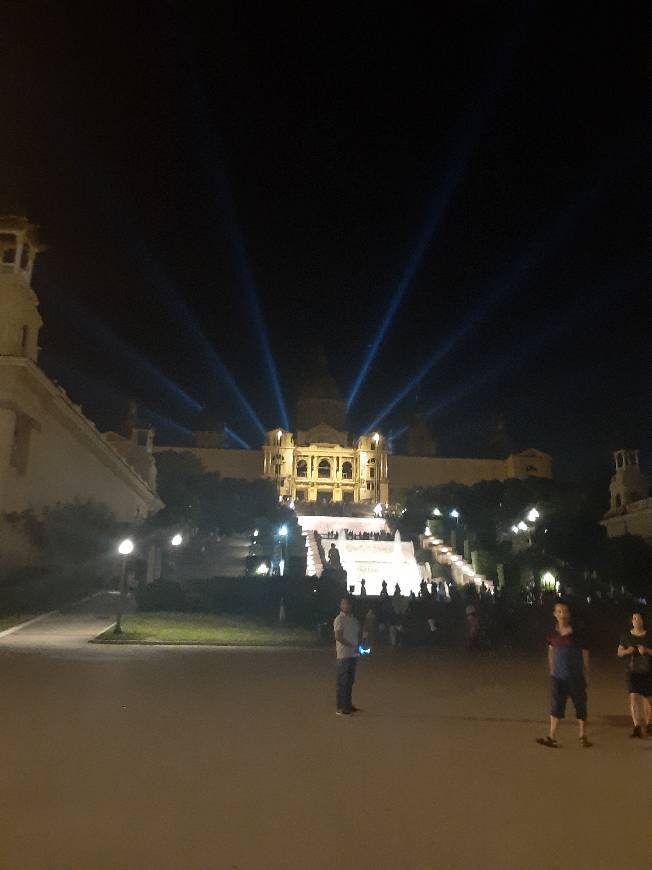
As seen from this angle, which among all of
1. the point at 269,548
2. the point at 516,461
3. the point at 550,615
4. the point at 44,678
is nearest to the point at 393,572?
the point at 269,548

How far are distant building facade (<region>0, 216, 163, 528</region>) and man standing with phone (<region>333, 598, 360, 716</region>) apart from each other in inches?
805

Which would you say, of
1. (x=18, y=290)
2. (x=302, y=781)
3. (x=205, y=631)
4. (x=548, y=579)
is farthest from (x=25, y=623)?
A: (x=548, y=579)

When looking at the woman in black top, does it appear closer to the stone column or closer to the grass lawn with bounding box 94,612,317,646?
the grass lawn with bounding box 94,612,317,646

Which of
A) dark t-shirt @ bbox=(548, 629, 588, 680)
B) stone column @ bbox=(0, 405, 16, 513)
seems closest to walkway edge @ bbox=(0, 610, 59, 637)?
stone column @ bbox=(0, 405, 16, 513)

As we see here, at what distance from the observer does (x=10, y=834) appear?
4512mm

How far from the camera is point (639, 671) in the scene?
24.9ft

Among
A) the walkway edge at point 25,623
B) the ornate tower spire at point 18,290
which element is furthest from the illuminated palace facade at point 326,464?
the walkway edge at point 25,623

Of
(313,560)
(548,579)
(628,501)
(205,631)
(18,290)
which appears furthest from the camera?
(628,501)

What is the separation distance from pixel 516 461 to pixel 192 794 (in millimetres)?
86823

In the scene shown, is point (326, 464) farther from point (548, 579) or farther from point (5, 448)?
point (5, 448)

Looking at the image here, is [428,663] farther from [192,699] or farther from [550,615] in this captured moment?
[550,615]

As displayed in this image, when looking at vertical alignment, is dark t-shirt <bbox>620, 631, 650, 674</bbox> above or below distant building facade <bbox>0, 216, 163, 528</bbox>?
below

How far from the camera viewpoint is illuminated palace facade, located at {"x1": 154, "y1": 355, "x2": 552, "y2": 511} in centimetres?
8419

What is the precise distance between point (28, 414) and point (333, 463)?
5826 cm
